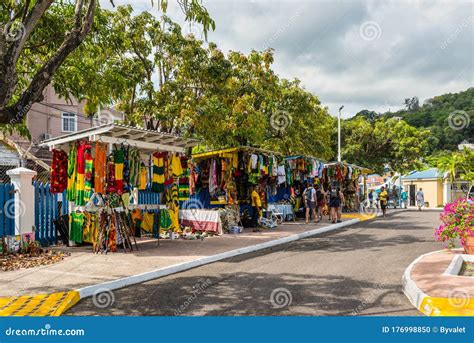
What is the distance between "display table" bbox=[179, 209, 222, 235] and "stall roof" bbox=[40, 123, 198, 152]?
2.88 m

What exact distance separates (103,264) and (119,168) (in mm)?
3035

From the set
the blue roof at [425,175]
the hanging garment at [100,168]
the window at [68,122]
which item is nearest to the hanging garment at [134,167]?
the hanging garment at [100,168]

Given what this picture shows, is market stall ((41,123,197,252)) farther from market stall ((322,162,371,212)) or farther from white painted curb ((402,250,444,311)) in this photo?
market stall ((322,162,371,212))

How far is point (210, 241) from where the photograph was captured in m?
13.8

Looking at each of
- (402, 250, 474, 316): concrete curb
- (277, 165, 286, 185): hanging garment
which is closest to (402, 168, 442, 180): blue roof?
(277, 165, 286, 185): hanging garment

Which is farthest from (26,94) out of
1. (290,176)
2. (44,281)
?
(290,176)

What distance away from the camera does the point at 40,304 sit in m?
6.34

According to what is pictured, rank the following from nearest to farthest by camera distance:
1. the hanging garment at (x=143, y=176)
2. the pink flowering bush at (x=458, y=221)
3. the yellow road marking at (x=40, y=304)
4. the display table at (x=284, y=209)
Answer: the yellow road marking at (x=40, y=304) < the pink flowering bush at (x=458, y=221) < the hanging garment at (x=143, y=176) < the display table at (x=284, y=209)

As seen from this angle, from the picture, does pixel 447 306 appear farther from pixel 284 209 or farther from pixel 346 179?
pixel 346 179

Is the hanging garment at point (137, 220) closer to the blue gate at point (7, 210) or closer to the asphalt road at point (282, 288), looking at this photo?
the blue gate at point (7, 210)

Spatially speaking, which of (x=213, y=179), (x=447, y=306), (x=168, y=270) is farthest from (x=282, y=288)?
(x=213, y=179)

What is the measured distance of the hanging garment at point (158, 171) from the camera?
13359mm

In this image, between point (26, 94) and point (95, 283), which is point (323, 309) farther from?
point (26, 94)

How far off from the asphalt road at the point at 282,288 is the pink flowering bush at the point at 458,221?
0.97 metres
